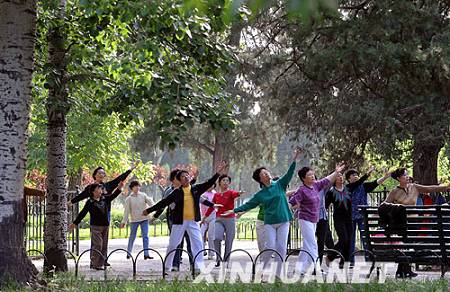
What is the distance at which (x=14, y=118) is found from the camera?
9.56m

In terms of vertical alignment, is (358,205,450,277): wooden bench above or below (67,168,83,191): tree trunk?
below

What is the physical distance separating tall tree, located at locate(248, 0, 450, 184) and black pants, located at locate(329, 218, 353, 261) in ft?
12.3

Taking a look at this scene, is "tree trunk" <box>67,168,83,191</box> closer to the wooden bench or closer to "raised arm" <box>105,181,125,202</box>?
"raised arm" <box>105,181,125,202</box>

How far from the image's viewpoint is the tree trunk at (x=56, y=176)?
12.3 meters

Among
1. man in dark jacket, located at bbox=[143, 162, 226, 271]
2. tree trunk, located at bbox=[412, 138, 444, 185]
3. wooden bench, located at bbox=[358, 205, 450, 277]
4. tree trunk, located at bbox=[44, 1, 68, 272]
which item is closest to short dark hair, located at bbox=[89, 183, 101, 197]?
tree trunk, located at bbox=[44, 1, 68, 272]

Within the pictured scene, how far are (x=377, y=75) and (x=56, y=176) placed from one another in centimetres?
894

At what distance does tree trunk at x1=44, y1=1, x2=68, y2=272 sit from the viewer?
40.2 ft

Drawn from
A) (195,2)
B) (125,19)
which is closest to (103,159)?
(125,19)

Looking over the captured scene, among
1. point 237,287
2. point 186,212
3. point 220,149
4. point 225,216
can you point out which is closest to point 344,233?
point 225,216

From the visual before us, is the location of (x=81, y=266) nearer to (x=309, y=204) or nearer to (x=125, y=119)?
(x=125, y=119)

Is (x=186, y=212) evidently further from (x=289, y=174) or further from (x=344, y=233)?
(x=344, y=233)

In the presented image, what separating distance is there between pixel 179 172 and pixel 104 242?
2568 millimetres

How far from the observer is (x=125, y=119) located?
1217cm

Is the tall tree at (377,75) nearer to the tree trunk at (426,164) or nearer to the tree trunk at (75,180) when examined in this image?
the tree trunk at (426,164)
